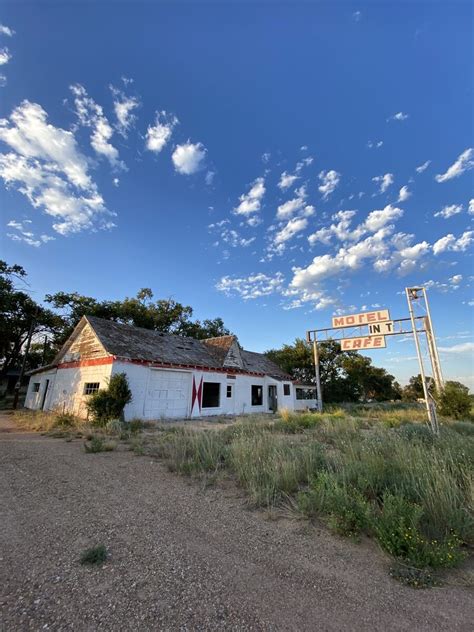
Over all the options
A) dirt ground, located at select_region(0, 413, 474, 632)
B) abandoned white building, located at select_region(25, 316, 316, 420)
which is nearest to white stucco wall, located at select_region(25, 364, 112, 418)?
abandoned white building, located at select_region(25, 316, 316, 420)

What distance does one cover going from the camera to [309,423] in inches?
477

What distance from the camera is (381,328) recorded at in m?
20.2

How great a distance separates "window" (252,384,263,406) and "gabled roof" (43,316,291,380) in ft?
4.21

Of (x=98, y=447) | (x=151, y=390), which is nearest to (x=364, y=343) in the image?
(x=151, y=390)

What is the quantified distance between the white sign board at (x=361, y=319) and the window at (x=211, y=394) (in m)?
10.1

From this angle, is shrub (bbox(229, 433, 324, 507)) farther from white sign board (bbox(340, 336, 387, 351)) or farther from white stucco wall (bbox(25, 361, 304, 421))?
white sign board (bbox(340, 336, 387, 351))

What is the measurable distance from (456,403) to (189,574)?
1837 cm

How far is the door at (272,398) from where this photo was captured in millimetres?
23486

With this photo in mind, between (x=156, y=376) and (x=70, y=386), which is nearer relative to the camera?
(x=156, y=376)

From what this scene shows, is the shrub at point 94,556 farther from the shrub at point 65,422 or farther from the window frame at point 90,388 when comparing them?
the window frame at point 90,388

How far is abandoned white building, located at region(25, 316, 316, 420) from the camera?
15.1m

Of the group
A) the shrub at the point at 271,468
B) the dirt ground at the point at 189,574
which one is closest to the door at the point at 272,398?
the shrub at the point at 271,468

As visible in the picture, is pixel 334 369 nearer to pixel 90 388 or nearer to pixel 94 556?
pixel 90 388

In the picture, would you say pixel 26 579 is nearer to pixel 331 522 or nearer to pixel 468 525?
pixel 331 522
